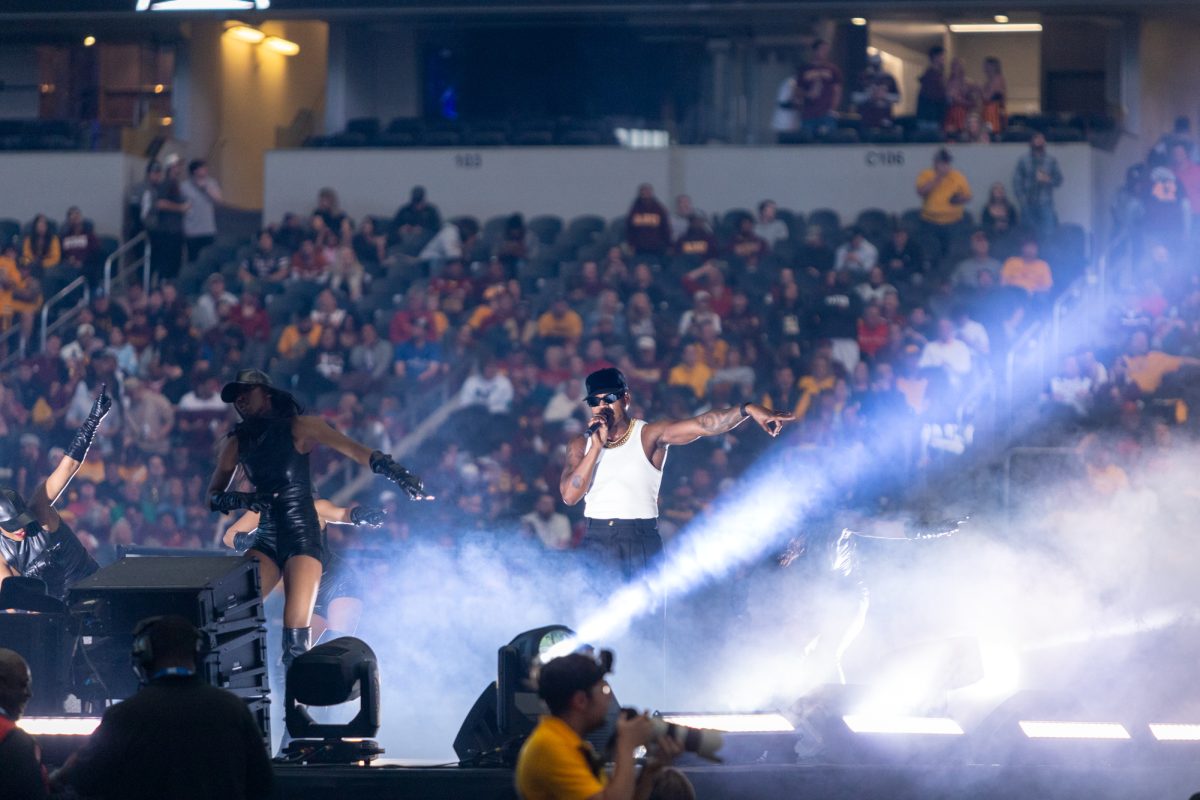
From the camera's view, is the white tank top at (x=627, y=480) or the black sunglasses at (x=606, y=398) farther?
the white tank top at (x=627, y=480)

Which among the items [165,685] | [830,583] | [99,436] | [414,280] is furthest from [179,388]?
[165,685]

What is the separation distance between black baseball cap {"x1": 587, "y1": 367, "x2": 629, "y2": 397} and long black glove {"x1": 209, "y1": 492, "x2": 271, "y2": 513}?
1.58 metres

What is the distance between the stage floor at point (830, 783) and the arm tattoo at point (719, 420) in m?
2.14

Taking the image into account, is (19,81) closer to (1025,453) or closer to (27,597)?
(1025,453)

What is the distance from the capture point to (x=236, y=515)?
13.3 meters

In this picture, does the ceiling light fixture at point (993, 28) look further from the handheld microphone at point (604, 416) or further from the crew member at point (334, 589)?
the crew member at point (334, 589)

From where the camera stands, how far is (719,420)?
8836 millimetres

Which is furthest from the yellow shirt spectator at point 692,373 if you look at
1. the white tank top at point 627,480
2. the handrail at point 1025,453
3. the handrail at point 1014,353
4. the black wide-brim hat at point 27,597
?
the black wide-brim hat at point 27,597

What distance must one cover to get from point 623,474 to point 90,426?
2.45 metres

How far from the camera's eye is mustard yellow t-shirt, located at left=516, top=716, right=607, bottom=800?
4.91m

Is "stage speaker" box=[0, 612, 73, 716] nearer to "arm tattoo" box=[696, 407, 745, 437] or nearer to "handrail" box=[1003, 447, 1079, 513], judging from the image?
"arm tattoo" box=[696, 407, 745, 437]

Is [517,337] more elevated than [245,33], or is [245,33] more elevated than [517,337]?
[245,33]

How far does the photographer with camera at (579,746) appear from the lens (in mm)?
4887

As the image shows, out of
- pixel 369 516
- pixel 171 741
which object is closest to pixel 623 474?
pixel 369 516
